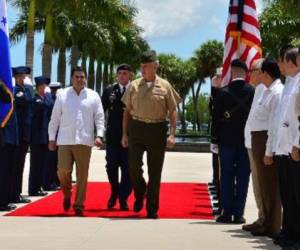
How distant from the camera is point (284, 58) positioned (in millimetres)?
7984

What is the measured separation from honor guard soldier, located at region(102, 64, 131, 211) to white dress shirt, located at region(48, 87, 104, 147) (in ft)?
1.74

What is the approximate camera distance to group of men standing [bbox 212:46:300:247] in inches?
303

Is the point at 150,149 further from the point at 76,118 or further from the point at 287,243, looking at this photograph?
the point at 287,243

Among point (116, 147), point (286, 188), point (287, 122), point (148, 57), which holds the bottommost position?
point (286, 188)

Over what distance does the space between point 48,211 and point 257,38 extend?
4642 mm

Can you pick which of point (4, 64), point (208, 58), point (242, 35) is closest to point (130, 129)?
point (4, 64)

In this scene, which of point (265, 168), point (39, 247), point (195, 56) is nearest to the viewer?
point (39, 247)

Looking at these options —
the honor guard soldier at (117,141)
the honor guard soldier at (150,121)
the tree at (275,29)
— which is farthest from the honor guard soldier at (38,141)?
the tree at (275,29)

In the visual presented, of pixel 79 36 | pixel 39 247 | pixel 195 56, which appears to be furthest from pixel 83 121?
pixel 195 56

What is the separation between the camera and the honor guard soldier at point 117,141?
11.4 m

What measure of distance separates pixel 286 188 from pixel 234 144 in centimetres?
217

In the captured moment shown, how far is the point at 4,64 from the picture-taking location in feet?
34.3

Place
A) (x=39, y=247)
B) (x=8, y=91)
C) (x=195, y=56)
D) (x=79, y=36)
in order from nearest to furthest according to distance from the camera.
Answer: (x=39, y=247), (x=8, y=91), (x=79, y=36), (x=195, y=56)

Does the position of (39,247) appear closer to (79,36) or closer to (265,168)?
(265,168)
